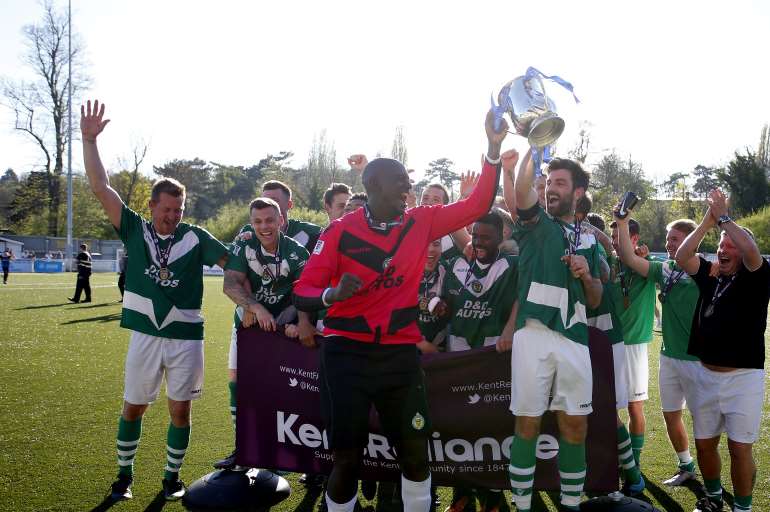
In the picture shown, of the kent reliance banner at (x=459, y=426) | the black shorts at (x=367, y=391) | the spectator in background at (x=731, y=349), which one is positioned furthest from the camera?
the kent reliance banner at (x=459, y=426)

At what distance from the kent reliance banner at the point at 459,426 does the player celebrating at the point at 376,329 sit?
3.43 feet

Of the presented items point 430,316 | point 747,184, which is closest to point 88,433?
point 430,316

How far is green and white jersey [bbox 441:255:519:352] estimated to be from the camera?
4695mm

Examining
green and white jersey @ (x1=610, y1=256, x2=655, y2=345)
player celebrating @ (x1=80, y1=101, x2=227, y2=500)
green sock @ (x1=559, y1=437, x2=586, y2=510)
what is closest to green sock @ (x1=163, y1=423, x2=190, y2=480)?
player celebrating @ (x1=80, y1=101, x2=227, y2=500)

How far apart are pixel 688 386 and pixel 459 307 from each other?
1.97 metres

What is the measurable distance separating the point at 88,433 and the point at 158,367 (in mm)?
2207

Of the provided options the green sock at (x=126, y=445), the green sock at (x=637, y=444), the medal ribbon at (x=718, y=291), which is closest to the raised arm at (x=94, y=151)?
the green sock at (x=126, y=445)

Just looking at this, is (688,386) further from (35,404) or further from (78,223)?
(78,223)

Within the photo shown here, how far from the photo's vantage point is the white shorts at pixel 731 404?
4.24 meters

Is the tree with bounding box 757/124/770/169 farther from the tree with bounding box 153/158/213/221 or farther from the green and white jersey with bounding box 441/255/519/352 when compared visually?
the green and white jersey with bounding box 441/255/519/352

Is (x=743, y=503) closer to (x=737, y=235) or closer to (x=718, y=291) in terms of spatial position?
(x=718, y=291)

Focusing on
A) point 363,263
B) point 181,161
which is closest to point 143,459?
point 363,263

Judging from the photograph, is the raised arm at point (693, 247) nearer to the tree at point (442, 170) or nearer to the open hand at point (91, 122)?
the open hand at point (91, 122)

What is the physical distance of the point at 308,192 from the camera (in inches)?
2442
